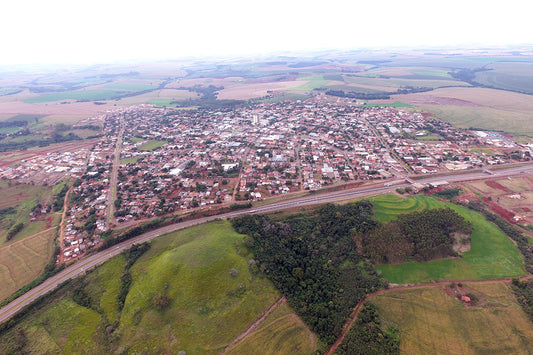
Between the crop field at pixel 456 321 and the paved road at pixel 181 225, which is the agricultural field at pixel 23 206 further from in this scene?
the crop field at pixel 456 321

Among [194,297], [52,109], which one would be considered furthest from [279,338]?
[52,109]

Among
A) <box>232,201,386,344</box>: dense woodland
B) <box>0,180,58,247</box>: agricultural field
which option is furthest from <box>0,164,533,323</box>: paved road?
<box>0,180,58,247</box>: agricultural field

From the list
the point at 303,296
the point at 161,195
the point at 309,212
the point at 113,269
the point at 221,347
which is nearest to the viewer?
the point at 221,347

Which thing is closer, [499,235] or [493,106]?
[499,235]

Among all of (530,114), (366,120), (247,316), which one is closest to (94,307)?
(247,316)

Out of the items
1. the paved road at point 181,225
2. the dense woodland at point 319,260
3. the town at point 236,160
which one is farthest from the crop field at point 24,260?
the dense woodland at point 319,260

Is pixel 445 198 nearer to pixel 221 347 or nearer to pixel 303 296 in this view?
pixel 303 296
